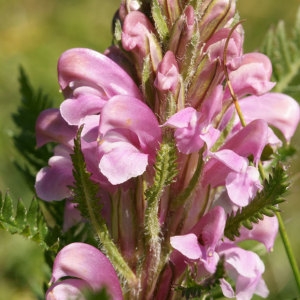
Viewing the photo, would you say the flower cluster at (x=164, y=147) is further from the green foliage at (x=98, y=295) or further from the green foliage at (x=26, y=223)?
the green foliage at (x=98, y=295)

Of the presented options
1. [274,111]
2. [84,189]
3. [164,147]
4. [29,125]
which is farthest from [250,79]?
[29,125]

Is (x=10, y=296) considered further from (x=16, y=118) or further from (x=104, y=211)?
(x=104, y=211)

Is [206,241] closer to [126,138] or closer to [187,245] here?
[187,245]

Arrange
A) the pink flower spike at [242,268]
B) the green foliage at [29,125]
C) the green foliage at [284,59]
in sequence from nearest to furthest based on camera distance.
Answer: the pink flower spike at [242,268] < the green foliage at [29,125] < the green foliage at [284,59]

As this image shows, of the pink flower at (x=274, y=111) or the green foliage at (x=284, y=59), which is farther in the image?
the green foliage at (x=284, y=59)

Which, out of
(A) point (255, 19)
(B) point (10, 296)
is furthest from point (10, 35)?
(B) point (10, 296)

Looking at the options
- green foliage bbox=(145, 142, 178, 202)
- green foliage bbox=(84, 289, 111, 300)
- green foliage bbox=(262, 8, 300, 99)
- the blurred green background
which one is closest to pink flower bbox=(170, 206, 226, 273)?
green foliage bbox=(145, 142, 178, 202)

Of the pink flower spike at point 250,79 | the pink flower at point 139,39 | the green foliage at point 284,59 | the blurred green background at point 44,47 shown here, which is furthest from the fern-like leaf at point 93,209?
the blurred green background at point 44,47
